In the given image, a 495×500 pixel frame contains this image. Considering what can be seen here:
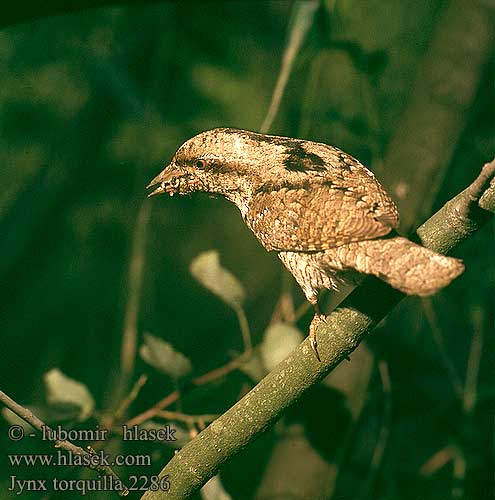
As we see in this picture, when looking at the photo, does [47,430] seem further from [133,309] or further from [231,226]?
[231,226]

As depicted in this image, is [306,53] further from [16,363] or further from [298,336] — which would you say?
[16,363]

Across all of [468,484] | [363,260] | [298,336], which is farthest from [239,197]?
[468,484]

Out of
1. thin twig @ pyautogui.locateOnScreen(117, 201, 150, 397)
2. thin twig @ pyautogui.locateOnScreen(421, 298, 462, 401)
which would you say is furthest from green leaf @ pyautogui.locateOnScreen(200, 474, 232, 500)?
thin twig @ pyautogui.locateOnScreen(421, 298, 462, 401)

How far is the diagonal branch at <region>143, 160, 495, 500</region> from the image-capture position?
176cm

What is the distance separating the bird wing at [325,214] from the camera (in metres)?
2.01

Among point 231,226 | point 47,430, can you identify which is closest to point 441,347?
point 47,430

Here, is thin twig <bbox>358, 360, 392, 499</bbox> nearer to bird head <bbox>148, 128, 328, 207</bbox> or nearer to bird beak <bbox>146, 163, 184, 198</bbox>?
bird head <bbox>148, 128, 328, 207</bbox>

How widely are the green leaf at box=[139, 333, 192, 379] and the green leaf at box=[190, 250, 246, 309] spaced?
0.24 m

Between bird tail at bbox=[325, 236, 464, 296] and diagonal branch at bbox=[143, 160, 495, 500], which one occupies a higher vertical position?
bird tail at bbox=[325, 236, 464, 296]

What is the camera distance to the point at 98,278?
16.0 feet

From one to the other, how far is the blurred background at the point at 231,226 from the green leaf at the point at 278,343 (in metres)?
0.05

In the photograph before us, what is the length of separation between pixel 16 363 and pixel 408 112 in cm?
245

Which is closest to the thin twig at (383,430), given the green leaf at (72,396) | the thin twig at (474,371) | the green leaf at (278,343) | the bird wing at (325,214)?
the thin twig at (474,371)

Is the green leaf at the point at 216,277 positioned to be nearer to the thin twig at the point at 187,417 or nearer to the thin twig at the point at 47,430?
the thin twig at the point at 187,417
